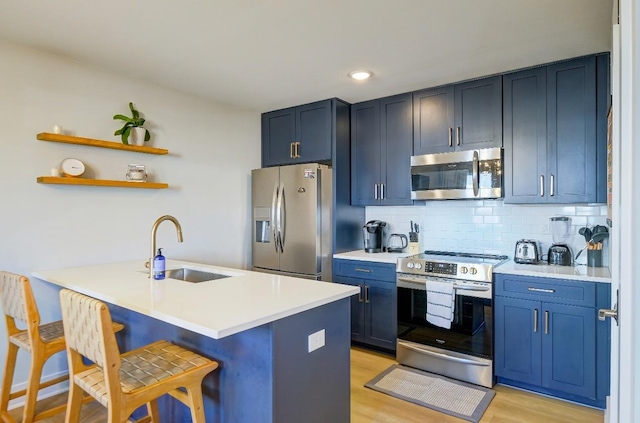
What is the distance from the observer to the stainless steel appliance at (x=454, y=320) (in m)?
2.83

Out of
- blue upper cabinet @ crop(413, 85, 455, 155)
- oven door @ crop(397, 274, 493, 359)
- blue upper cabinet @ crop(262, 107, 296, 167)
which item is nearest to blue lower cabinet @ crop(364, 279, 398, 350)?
oven door @ crop(397, 274, 493, 359)

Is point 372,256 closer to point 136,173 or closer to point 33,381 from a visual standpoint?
point 136,173

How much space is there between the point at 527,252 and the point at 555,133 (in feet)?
3.02

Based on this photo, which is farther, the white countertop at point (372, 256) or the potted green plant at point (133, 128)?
the white countertop at point (372, 256)

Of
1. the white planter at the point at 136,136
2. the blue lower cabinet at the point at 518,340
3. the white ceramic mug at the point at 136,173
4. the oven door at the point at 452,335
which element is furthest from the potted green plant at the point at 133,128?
the blue lower cabinet at the point at 518,340

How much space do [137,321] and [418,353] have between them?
83.2 inches

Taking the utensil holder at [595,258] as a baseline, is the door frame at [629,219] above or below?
above

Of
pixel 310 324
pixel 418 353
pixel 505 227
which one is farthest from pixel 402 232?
pixel 310 324

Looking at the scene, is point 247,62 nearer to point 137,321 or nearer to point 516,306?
point 137,321

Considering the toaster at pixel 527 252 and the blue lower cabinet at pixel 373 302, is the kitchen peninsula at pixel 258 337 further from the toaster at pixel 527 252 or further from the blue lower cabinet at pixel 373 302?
the toaster at pixel 527 252

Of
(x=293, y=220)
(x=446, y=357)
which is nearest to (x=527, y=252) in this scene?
(x=446, y=357)

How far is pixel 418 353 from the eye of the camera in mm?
3135

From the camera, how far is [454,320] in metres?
2.94

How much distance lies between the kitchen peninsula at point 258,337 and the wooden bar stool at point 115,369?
0.16 meters
